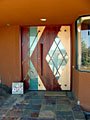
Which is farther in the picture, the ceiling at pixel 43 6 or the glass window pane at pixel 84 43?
the glass window pane at pixel 84 43

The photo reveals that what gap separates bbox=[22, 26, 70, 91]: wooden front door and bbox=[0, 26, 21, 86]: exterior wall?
0.77ft

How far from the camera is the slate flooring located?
3.68 metres

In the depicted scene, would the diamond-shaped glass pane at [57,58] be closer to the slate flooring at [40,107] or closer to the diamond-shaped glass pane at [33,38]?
the diamond-shaped glass pane at [33,38]

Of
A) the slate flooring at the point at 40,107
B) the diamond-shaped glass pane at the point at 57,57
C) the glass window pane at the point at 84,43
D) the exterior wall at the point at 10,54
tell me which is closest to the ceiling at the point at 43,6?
the glass window pane at the point at 84,43

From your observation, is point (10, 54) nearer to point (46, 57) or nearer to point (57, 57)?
point (46, 57)

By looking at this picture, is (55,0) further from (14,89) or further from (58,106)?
(14,89)

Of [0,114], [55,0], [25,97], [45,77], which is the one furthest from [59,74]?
[55,0]

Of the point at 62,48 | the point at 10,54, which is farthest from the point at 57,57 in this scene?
the point at 10,54

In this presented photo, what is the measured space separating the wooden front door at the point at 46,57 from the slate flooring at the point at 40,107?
0.57m

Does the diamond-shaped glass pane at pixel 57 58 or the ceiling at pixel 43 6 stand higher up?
the ceiling at pixel 43 6

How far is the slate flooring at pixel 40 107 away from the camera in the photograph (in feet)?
12.1

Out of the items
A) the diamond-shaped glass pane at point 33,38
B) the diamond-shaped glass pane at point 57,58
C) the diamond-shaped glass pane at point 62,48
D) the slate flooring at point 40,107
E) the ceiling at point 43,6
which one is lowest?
the slate flooring at point 40,107

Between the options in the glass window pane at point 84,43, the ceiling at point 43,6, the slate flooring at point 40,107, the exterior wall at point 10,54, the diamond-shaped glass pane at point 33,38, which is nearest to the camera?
the ceiling at point 43,6

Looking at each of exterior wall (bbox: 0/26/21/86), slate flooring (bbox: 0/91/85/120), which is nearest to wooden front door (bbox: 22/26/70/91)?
exterior wall (bbox: 0/26/21/86)
